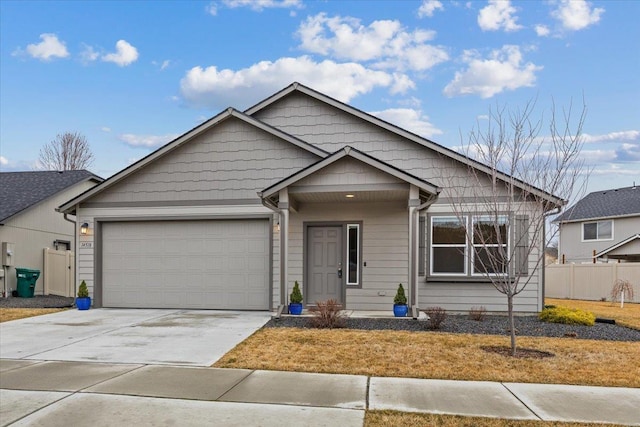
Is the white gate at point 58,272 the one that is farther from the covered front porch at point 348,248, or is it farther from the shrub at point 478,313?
the shrub at point 478,313

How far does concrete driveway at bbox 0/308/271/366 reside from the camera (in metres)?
6.70

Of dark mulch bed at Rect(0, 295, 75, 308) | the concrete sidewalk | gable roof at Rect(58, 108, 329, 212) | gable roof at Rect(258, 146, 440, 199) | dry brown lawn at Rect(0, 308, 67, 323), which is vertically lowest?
dark mulch bed at Rect(0, 295, 75, 308)

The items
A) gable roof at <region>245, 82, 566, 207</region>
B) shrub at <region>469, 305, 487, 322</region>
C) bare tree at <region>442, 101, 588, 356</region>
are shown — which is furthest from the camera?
gable roof at <region>245, 82, 566, 207</region>

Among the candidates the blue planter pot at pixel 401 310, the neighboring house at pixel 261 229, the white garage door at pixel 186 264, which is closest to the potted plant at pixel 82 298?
the neighboring house at pixel 261 229

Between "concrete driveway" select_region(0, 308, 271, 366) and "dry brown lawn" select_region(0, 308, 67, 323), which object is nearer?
"concrete driveway" select_region(0, 308, 271, 366)

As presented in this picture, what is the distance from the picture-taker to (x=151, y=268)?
40.5 feet

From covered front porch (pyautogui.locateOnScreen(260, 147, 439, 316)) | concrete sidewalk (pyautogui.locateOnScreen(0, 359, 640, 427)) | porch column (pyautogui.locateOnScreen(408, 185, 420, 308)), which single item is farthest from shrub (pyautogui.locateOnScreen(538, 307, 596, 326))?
concrete sidewalk (pyautogui.locateOnScreen(0, 359, 640, 427))

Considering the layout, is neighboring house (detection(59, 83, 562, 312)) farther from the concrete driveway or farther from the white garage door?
the concrete driveway

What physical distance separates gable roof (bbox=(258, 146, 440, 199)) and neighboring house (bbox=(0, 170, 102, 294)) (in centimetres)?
1191

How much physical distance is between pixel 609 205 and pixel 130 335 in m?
28.3

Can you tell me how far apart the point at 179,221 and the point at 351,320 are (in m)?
5.51

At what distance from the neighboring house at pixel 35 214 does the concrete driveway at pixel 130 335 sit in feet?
23.2

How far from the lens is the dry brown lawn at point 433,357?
5.77 m

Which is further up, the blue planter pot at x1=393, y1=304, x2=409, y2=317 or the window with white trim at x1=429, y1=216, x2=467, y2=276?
the window with white trim at x1=429, y1=216, x2=467, y2=276
